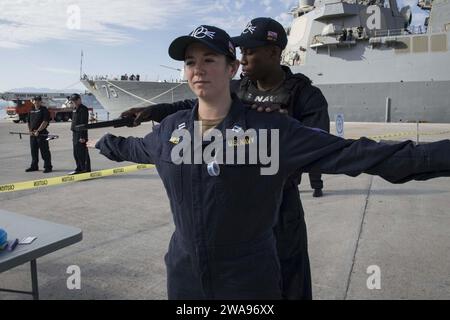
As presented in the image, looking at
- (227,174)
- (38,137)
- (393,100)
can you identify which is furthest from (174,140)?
(393,100)

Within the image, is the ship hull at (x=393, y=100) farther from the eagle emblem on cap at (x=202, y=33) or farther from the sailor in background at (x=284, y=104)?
the eagle emblem on cap at (x=202, y=33)

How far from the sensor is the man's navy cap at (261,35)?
2314 millimetres

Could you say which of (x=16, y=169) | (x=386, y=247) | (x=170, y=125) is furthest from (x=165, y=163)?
(x=16, y=169)

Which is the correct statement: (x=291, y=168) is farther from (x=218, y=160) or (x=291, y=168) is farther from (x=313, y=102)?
(x=313, y=102)

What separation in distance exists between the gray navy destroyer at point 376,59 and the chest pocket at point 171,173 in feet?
78.3

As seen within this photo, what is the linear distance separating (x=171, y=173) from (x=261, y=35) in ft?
3.92

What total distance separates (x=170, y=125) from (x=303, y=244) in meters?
1.13

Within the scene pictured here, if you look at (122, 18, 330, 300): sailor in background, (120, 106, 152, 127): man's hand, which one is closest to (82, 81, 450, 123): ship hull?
(122, 18, 330, 300): sailor in background

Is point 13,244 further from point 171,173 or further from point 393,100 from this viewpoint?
point 393,100

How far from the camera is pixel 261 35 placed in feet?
7.66

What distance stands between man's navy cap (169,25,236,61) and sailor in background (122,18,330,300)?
753mm

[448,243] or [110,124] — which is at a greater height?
[110,124]

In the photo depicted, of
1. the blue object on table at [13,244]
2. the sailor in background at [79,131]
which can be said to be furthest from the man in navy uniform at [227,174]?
the sailor in background at [79,131]

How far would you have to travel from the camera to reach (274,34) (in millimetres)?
2377
